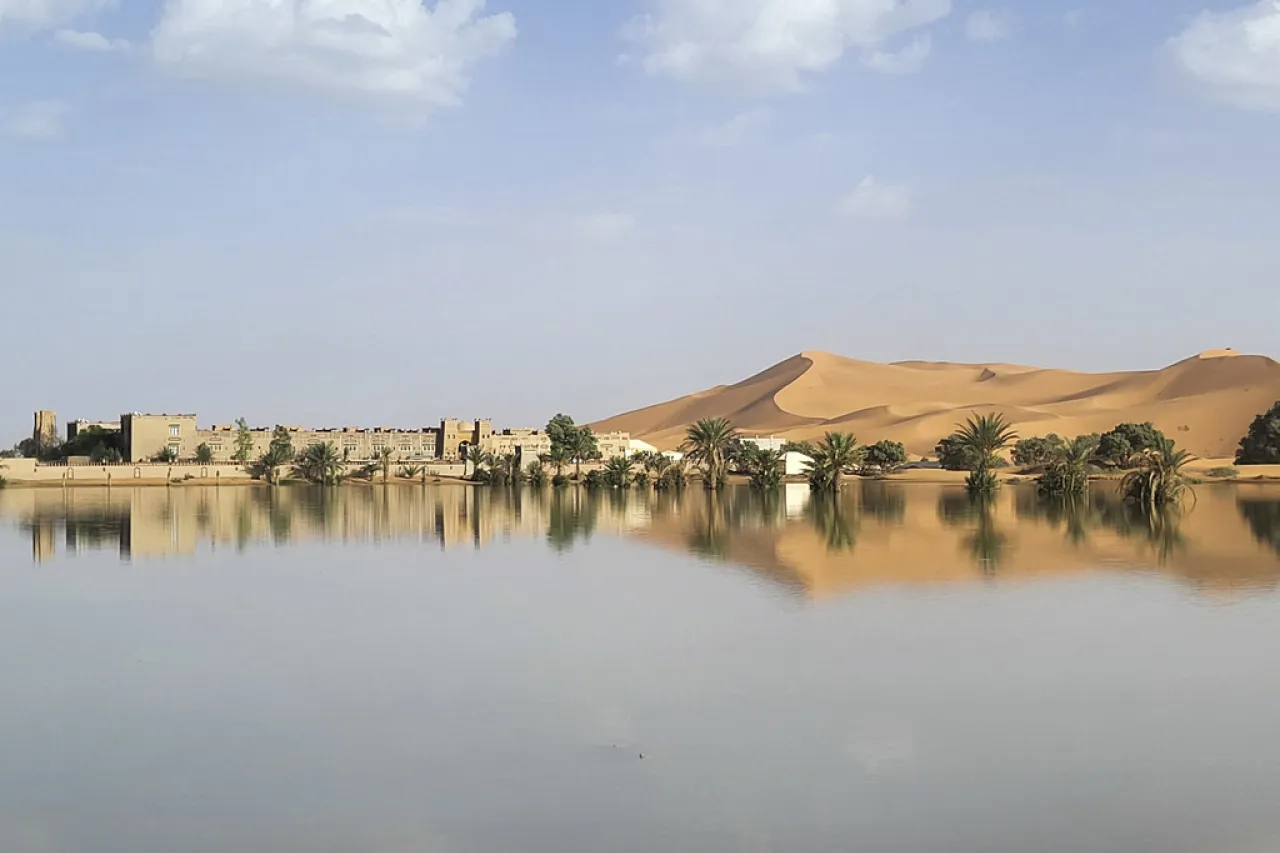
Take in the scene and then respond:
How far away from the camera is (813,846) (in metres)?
7.54

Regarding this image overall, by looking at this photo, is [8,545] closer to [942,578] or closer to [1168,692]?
[942,578]

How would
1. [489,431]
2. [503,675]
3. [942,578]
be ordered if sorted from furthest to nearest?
1. [489,431]
2. [942,578]
3. [503,675]

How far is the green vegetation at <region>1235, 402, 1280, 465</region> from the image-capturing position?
234ft

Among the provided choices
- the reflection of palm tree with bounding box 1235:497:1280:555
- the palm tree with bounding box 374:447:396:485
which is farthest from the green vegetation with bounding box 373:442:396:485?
the reflection of palm tree with bounding box 1235:497:1280:555

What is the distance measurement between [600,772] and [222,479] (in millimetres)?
72876

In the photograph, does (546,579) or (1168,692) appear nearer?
(1168,692)

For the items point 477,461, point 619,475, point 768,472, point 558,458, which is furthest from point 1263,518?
point 477,461

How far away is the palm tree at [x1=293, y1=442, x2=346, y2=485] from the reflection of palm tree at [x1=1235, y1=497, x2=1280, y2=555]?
48391 mm

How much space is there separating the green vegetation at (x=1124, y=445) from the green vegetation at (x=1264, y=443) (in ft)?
17.2

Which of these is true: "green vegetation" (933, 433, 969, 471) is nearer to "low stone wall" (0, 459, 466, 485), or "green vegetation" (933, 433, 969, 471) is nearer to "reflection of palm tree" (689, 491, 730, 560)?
"low stone wall" (0, 459, 466, 485)

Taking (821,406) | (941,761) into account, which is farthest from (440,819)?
(821,406)

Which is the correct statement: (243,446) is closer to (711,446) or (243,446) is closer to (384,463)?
(384,463)

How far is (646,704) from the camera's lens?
11305mm

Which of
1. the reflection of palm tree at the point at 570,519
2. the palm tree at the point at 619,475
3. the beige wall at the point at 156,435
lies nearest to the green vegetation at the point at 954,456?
the palm tree at the point at 619,475
